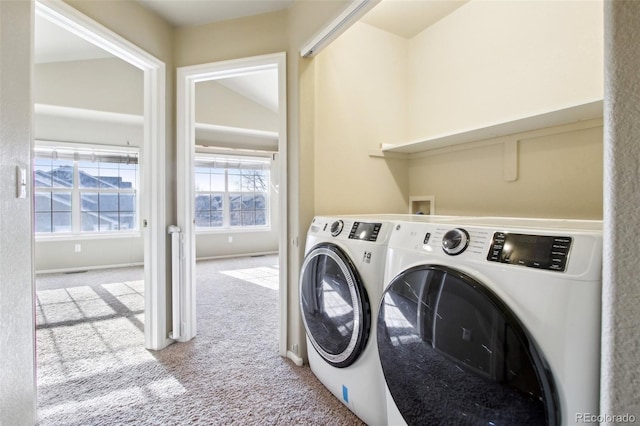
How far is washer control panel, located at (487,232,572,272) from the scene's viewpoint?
68 centimetres

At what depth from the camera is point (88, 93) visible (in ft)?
13.4

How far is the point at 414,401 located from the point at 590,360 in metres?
0.53

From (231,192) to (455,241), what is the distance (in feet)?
18.0

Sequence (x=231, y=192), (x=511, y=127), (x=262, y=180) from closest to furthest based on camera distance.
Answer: (x=511, y=127), (x=231, y=192), (x=262, y=180)

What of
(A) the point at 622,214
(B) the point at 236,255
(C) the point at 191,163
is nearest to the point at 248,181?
(B) the point at 236,255

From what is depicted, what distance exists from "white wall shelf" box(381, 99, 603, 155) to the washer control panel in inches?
32.4

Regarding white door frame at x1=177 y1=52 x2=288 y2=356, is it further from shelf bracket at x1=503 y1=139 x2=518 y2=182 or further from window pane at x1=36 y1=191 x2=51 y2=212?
window pane at x1=36 y1=191 x2=51 y2=212

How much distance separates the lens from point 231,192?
19.5 feet

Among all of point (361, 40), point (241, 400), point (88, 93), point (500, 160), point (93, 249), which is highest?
point (88, 93)

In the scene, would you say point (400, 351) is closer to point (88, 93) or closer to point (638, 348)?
point (638, 348)

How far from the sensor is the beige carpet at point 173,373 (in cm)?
143

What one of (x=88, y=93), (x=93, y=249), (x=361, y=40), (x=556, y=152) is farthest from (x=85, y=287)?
(x=556, y=152)

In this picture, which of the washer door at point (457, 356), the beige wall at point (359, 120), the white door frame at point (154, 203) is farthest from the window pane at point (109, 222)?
the washer door at point (457, 356)

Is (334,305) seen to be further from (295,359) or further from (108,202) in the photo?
(108,202)
